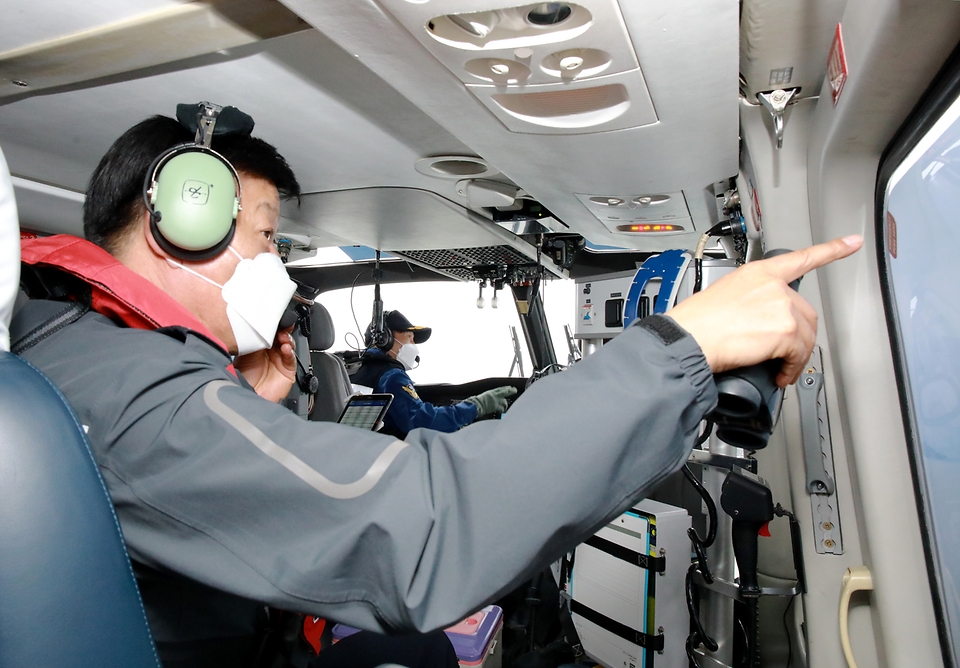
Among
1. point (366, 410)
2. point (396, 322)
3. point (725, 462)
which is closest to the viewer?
point (725, 462)

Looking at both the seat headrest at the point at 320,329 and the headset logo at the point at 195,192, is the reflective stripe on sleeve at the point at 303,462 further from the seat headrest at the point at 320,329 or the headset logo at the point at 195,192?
the seat headrest at the point at 320,329

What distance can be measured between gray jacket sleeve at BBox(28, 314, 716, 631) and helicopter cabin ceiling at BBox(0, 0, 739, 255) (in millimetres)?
834

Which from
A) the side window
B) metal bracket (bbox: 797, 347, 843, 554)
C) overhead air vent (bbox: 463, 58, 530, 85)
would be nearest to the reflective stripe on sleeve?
overhead air vent (bbox: 463, 58, 530, 85)

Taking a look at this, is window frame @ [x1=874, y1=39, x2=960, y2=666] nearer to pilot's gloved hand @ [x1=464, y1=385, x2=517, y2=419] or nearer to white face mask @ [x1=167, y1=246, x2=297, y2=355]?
white face mask @ [x1=167, y1=246, x2=297, y2=355]

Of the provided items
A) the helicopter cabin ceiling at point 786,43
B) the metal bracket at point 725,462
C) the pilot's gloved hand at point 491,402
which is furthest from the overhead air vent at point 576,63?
the pilot's gloved hand at point 491,402

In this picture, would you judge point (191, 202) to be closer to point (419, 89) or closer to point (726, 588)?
point (419, 89)

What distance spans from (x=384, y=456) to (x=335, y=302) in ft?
19.5

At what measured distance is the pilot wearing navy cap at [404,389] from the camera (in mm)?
4461

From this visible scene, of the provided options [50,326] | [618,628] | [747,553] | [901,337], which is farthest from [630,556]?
[50,326]

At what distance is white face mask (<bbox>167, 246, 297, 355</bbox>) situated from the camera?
1.35 meters

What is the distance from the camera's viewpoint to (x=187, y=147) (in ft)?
4.12

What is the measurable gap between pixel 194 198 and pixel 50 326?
37 centimetres

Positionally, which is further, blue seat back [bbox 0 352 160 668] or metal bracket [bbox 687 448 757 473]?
metal bracket [bbox 687 448 757 473]

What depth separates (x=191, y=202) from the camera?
1.20m
